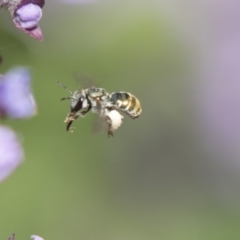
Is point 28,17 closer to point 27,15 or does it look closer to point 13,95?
point 27,15

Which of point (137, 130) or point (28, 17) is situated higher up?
point (137, 130)

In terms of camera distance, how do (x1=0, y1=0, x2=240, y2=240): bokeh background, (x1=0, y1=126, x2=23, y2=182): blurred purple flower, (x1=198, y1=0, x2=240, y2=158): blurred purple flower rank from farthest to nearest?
(x1=198, y1=0, x2=240, y2=158): blurred purple flower < (x1=0, y1=0, x2=240, y2=240): bokeh background < (x1=0, y1=126, x2=23, y2=182): blurred purple flower

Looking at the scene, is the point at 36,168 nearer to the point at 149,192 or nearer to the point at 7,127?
the point at 7,127

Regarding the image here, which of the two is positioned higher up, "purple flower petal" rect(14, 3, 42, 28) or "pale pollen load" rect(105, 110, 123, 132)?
"purple flower petal" rect(14, 3, 42, 28)

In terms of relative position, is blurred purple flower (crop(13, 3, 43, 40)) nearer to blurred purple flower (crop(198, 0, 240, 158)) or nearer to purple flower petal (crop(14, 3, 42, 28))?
purple flower petal (crop(14, 3, 42, 28))

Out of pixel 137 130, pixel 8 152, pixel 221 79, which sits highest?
pixel 221 79

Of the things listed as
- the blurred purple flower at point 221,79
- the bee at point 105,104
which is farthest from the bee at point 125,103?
the blurred purple flower at point 221,79

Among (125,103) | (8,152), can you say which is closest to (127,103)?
(125,103)

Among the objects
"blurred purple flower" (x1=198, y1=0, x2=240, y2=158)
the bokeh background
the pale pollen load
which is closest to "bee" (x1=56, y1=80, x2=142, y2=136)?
the pale pollen load
